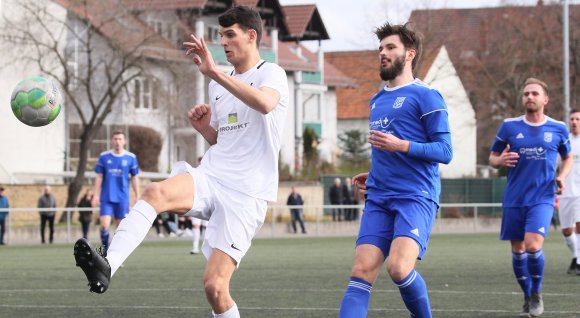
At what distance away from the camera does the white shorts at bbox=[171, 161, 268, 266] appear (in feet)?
26.5

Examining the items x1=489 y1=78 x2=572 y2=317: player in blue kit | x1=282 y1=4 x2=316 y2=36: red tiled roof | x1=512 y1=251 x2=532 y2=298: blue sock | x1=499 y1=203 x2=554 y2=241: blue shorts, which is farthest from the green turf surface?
x1=282 y1=4 x2=316 y2=36: red tiled roof

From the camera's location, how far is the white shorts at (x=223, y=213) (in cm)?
807

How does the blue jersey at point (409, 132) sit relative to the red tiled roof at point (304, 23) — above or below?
below

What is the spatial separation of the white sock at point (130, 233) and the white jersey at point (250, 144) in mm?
781

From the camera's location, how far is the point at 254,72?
331 inches

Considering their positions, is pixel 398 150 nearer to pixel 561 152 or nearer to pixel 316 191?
pixel 561 152

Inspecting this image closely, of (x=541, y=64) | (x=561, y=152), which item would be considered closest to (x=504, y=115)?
(x=541, y=64)

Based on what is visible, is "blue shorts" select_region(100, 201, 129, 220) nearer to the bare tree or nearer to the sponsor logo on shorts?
the sponsor logo on shorts

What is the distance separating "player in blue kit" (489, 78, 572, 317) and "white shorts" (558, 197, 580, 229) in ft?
17.2

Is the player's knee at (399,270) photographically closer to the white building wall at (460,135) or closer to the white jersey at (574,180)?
the white jersey at (574,180)

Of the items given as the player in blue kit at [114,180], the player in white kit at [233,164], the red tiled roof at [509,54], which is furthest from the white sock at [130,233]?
the red tiled roof at [509,54]

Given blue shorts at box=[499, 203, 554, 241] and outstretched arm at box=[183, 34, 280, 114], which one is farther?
blue shorts at box=[499, 203, 554, 241]

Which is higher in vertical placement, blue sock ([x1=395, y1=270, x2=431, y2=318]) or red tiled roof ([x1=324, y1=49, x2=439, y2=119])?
red tiled roof ([x1=324, y1=49, x2=439, y2=119])

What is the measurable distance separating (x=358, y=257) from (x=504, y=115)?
5405 centimetres
